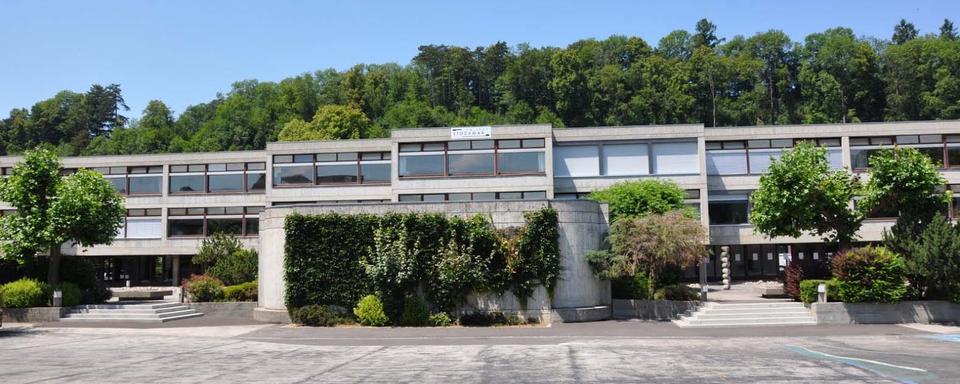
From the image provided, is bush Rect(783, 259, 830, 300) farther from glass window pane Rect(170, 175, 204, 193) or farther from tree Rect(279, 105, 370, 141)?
tree Rect(279, 105, 370, 141)

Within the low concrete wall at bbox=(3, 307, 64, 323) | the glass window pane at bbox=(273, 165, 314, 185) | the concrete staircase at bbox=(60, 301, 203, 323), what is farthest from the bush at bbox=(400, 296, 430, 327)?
the glass window pane at bbox=(273, 165, 314, 185)

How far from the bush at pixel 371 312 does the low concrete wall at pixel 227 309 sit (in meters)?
6.61

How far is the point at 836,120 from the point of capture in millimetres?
83875

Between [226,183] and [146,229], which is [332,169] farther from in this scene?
[146,229]

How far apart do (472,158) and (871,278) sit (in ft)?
78.8

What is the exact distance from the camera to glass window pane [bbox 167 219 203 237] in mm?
51844

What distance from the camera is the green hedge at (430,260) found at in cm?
2736

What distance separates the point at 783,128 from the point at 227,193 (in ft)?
119

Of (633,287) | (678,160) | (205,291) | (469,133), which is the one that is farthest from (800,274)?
(205,291)

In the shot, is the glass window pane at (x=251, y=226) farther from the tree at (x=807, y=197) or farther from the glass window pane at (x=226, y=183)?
the tree at (x=807, y=197)

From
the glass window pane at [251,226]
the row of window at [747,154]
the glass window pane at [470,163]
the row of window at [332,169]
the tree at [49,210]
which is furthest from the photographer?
the glass window pane at [251,226]

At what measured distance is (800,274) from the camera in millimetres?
28562

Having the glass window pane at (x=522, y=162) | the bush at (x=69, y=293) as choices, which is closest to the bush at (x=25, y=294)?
the bush at (x=69, y=293)

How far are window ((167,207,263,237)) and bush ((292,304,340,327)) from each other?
80.1ft
